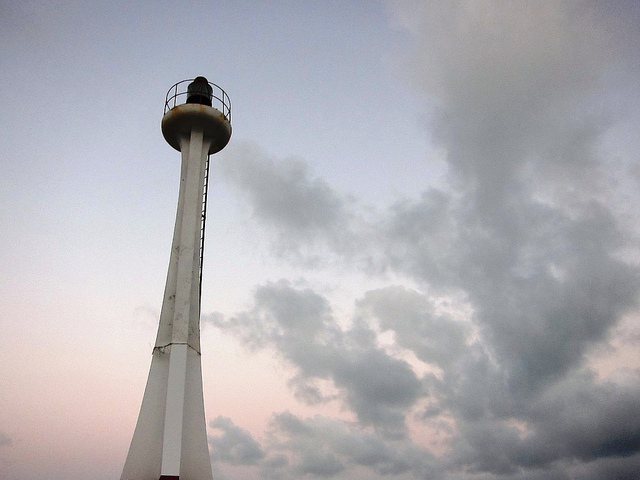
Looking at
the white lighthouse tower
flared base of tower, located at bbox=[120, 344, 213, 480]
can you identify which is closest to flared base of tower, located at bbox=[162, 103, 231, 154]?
the white lighthouse tower

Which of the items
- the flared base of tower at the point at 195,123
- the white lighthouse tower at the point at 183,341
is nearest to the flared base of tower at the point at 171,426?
A: the white lighthouse tower at the point at 183,341

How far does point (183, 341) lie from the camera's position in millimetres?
26156

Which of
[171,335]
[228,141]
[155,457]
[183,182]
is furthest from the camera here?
[228,141]

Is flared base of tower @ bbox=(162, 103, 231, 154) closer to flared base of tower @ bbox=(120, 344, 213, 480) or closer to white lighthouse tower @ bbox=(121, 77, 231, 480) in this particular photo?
white lighthouse tower @ bbox=(121, 77, 231, 480)

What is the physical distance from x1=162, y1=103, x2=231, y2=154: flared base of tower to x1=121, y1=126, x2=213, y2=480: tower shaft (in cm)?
248

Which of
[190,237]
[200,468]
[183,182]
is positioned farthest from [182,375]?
[183,182]

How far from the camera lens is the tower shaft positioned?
957 inches

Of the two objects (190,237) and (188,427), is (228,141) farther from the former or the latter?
(188,427)

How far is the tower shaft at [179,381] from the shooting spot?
79.7 feet

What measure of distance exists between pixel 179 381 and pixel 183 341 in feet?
6.42

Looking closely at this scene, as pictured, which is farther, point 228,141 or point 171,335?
point 228,141

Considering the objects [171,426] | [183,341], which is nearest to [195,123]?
[183,341]

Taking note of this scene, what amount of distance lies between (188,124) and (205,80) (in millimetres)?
3894

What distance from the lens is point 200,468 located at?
24594 mm
